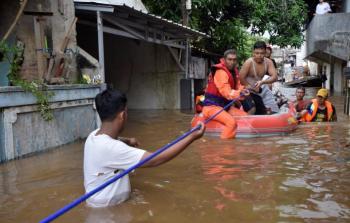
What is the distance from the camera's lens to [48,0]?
8.25 metres

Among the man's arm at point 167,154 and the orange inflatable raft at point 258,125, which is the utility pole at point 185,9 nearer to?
the orange inflatable raft at point 258,125

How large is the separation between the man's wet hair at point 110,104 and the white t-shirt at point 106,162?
18cm

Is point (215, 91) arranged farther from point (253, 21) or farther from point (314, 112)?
point (253, 21)

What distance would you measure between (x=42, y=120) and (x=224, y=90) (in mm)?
3141

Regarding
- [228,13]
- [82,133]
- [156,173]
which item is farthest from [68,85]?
[228,13]

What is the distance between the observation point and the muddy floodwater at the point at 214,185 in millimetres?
3641

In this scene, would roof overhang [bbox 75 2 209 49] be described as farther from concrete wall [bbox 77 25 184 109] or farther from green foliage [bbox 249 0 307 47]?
green foliage [bbox 249 0 307 47]

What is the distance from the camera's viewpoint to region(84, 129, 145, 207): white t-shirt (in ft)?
10.8

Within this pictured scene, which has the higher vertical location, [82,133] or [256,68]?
[256,68]

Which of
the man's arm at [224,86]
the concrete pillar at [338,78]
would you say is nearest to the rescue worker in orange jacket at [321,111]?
the man's arm at [224,86]

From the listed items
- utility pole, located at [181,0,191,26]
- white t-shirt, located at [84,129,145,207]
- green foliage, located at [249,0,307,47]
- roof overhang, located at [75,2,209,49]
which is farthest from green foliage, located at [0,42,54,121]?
green foliage, located at [249,0,307,47]

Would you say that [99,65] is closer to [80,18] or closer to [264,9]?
[80,18]

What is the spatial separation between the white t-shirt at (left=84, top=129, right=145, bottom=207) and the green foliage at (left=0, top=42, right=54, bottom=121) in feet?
10.9

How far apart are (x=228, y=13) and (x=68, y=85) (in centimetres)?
1222
